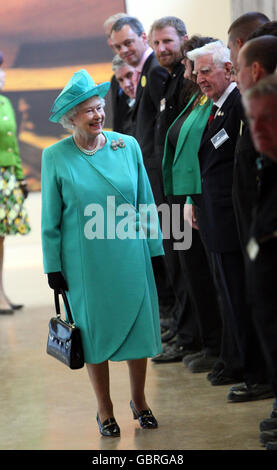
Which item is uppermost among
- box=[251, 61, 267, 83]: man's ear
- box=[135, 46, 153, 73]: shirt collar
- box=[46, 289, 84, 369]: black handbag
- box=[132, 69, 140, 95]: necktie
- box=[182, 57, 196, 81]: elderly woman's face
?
box=[135, 46, 153, 73]: shirt collar

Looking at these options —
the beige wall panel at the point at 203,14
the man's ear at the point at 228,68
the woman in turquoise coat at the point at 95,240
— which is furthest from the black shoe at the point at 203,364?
the beige wall panel at the point at 203,14

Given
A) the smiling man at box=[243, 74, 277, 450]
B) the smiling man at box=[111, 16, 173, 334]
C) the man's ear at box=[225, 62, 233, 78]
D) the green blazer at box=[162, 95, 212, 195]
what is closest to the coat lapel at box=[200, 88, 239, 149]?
the man's ear at box=[225, 62, 233, 78]

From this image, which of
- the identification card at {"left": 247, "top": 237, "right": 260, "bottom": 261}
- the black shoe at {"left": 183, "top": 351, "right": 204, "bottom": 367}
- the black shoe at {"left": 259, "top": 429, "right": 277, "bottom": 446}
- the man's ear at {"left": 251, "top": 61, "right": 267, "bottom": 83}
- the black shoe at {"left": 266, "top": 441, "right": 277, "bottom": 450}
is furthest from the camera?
the black shoe at {"left": 183, "top": 351, "right": 204, "bottom": 367}

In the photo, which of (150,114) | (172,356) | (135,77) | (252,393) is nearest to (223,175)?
(252,393)

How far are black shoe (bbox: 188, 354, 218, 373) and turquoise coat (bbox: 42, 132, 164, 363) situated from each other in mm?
1200

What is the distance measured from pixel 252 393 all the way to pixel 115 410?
75 cm

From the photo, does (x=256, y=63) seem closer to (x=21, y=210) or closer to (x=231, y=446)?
(x=231, y=446)

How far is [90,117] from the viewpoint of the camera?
406 cm

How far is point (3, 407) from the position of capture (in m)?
4.88

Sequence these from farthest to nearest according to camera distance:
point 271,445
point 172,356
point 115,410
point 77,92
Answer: point 172,356 < point 115,410 < point 77,92 < point 271,445

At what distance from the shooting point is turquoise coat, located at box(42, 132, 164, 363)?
160 inches

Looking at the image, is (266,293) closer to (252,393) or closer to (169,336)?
(252,393)

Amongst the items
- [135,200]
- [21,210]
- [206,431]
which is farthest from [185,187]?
[21,210]

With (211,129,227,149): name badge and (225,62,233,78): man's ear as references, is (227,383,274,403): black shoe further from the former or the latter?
(225,62,233,78): man's ear
